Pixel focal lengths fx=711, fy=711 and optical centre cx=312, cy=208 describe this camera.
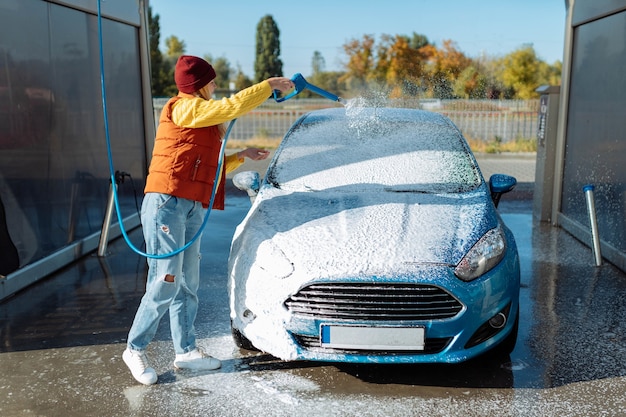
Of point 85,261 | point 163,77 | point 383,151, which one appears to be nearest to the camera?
point 383,151

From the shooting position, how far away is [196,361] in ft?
14.1

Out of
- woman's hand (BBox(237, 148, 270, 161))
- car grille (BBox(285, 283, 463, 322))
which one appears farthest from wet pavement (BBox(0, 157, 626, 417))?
woman's hand (BBox(237, 148, 270, 161))

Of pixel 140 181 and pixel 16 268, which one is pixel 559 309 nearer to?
pixel 16 268

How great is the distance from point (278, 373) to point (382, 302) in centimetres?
88

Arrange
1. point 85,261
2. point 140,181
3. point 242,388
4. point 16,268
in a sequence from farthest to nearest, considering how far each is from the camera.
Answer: point 140,181, point 85,261, point 16,268, point 242,388

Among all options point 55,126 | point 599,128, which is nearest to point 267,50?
point 599,128

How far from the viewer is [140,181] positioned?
9391 millimetres

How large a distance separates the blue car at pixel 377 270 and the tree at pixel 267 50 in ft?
147

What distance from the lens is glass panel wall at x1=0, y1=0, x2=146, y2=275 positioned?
5.96 metres

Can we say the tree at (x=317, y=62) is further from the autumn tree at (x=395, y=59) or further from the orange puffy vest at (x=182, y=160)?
the orange puffy vest at (x=182, y=160)

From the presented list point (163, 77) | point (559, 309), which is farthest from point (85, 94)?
point (163, 77)

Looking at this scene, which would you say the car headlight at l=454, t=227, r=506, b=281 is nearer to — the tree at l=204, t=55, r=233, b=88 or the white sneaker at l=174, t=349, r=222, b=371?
the white sneaker at l=174, t=349, r=222, b=371

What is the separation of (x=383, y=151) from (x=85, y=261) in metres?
3.58

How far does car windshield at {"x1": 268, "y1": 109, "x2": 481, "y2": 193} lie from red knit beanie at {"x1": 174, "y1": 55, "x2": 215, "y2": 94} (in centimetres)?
122
